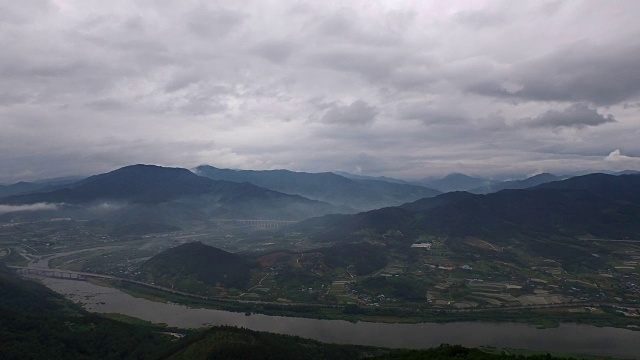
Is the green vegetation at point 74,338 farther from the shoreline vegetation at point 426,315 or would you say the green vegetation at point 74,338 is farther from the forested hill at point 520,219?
the forested hill at point 520,219

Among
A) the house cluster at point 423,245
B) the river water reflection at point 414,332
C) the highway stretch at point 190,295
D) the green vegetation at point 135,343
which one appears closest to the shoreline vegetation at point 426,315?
the highway stretch at point 190,295

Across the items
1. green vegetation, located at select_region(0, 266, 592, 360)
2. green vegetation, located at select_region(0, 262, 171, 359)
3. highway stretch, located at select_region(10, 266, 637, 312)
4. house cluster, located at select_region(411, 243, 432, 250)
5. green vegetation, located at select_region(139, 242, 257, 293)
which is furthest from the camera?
house cluster, located at select_region(411, 243, 432, 250)

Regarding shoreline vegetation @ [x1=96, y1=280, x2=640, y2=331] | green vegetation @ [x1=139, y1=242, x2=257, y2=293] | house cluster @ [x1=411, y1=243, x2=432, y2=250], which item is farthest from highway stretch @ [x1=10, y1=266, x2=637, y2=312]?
house cluster @ [x1=411, y1=243, x2=432, y2=250]

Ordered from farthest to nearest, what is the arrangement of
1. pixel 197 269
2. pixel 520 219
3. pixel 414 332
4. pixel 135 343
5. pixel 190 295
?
pixel 520 219 < pixel 197 269 < pixel 190 295 < pixel 414 332 < pixel 135 343

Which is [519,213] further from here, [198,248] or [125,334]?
[125,334]

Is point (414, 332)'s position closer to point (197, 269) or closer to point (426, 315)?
point (426, 315)

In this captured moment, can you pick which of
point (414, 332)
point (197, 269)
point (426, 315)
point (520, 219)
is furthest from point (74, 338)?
point (520, 219)

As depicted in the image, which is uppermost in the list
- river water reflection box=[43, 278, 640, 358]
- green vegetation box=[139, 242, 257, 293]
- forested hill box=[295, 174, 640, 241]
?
forested hill box=[295, 174, 640, 241]

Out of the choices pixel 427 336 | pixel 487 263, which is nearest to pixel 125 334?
pixel 427 336

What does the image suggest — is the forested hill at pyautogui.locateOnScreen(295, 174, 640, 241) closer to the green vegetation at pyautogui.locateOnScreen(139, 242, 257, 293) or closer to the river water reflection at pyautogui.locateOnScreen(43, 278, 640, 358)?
the green vegetation at pyautogui.locateOnScreen(139, 242, 257, 293)
